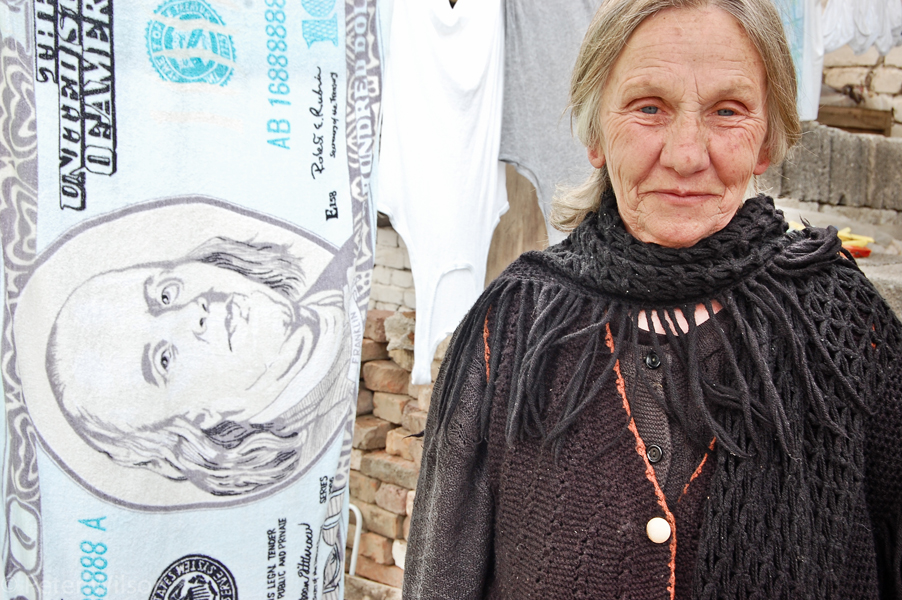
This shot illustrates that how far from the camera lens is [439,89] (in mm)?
1920

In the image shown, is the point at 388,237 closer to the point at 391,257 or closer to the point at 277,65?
the point at 391,257

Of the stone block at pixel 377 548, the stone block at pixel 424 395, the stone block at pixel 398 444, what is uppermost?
the stone block at pixel 424 395

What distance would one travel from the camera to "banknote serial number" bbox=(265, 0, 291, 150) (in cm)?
142

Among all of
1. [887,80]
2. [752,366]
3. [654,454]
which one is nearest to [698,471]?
[654,454]

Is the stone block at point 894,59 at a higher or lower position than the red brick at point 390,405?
higher

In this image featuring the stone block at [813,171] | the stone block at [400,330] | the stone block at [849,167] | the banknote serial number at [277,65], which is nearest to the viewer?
the banknote serial number at [277,65]

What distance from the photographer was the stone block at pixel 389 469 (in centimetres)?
329

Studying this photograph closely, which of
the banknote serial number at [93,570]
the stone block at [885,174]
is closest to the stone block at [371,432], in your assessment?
the banknote serial number at [93,570]

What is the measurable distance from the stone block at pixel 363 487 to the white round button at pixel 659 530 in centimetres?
268

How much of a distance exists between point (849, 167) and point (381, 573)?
13.8ft

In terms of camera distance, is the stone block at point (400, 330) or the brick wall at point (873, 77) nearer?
the stone block at point (400, 330)

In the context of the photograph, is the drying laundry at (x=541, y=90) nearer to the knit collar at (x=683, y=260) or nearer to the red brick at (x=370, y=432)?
the knit collar at (x=683, y=260)

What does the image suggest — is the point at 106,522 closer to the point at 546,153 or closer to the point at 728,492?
the point at 728,492

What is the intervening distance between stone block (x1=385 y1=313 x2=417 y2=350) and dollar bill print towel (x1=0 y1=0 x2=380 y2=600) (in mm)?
1642
